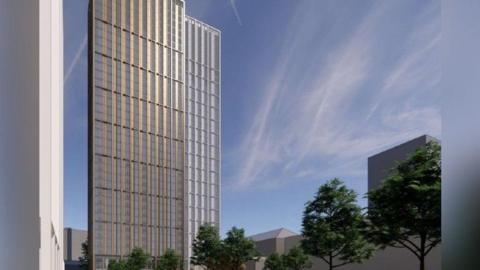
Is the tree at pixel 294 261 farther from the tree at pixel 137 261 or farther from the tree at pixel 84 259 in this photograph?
the tree at pixel 84 259

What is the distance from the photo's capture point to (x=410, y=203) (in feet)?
→ 44.7

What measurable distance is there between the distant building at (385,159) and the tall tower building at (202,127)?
1045 inches

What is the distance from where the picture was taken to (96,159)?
135 ft

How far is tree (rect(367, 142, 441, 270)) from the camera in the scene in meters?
13.4

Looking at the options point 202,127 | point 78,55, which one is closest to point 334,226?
point 78,55

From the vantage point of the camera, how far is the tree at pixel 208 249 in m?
25.5

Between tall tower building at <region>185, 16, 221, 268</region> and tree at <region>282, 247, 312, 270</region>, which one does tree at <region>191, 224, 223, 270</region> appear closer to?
tree at <region>282, 247, 312, 270</region>

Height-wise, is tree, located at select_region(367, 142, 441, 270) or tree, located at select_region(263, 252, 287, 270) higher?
tree, located at select_region(367, 142, 441, 270)

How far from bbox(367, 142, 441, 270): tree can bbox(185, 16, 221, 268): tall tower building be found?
131 ft

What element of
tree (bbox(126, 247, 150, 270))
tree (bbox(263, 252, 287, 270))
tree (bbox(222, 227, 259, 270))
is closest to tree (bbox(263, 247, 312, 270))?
tree (bbox(263, 252, 287, 270))

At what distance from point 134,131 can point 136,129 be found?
35cm

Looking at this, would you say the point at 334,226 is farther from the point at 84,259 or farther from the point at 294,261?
the point at 84,259

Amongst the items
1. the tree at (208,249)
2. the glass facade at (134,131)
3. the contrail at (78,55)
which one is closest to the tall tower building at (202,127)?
the glass facade at (134,131)

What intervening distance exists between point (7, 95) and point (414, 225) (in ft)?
45.7
